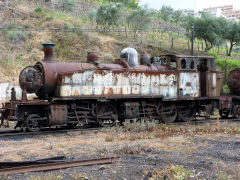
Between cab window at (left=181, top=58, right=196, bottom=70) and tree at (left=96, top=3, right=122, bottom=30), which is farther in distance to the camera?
tree at (left=96, top=3, right=122, bottom=30)

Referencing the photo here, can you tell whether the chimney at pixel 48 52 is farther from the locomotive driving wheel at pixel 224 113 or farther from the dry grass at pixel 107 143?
the locomotive driving wheel at pixel 224 113

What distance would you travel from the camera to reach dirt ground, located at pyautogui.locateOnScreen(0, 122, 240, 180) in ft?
20.1

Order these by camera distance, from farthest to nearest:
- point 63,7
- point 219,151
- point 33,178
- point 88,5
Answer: point 88,5 < point 63,7 < point 219,151 < point 33,178

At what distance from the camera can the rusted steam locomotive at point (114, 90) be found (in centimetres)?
1200

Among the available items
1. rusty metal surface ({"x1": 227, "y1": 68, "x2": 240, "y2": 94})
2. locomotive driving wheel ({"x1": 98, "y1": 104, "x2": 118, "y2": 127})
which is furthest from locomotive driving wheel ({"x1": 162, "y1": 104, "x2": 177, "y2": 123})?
rusty metal surface ({"x1": 227, "y1": 68, "x2": 240, "y2": 94})

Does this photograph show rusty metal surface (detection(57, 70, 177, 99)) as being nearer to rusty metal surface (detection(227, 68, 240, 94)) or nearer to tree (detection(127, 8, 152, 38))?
rusty metal surface (detection(227, 68, 240, 94))

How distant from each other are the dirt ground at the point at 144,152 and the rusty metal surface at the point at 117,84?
6.17ft

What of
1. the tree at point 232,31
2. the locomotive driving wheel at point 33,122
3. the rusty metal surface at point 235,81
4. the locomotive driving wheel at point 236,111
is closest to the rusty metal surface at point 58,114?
the locomotive driving wheel at point 33,122

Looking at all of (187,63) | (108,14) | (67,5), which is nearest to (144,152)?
(187,63)

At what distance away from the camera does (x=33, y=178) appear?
574 centimetres

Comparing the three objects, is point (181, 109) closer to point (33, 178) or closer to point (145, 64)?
point (145, 64)

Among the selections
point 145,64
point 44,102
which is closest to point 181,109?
point 145,64

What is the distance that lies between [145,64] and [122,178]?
9.81m

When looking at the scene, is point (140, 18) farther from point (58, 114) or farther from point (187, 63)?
point (58, 114)
